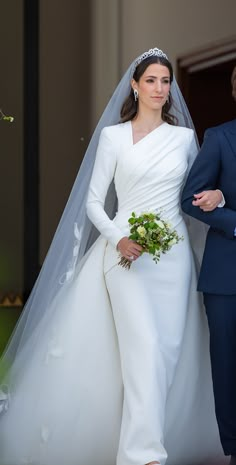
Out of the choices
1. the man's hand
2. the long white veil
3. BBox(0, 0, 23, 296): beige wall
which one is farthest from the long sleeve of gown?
BBox(0, 0, 23, 296): beige wall

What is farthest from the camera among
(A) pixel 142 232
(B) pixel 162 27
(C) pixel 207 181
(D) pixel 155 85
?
(B) pixel 162 27

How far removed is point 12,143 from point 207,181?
9.19 ft

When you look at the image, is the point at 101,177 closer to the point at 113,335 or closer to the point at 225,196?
the point at 225,196

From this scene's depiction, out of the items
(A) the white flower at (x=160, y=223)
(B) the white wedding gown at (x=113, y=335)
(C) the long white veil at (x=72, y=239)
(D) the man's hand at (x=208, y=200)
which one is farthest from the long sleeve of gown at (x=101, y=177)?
(D) the man's hand at (x=208, y=200)

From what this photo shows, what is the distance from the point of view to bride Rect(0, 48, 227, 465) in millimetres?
3861

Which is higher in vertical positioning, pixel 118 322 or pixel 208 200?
pixel 208 200

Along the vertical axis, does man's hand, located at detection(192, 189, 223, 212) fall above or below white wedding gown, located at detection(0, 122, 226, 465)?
above

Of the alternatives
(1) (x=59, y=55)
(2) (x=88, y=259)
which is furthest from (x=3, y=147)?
(2) (x=88, y=259)

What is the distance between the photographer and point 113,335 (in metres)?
3.96

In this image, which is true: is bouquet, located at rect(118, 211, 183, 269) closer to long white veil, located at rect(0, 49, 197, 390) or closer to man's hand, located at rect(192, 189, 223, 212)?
man's hand, located at rect(192, 189, 223, 212)

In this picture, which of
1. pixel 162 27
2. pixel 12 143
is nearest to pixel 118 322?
pixel 12 143

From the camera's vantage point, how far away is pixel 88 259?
4.04m

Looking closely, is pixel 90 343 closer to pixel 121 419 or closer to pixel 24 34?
pixel 121 419

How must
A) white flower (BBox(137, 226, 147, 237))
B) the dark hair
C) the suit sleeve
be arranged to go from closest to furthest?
white flower (BBox(137, 226, 147, 237))
the suit sleeve
the dark hair
